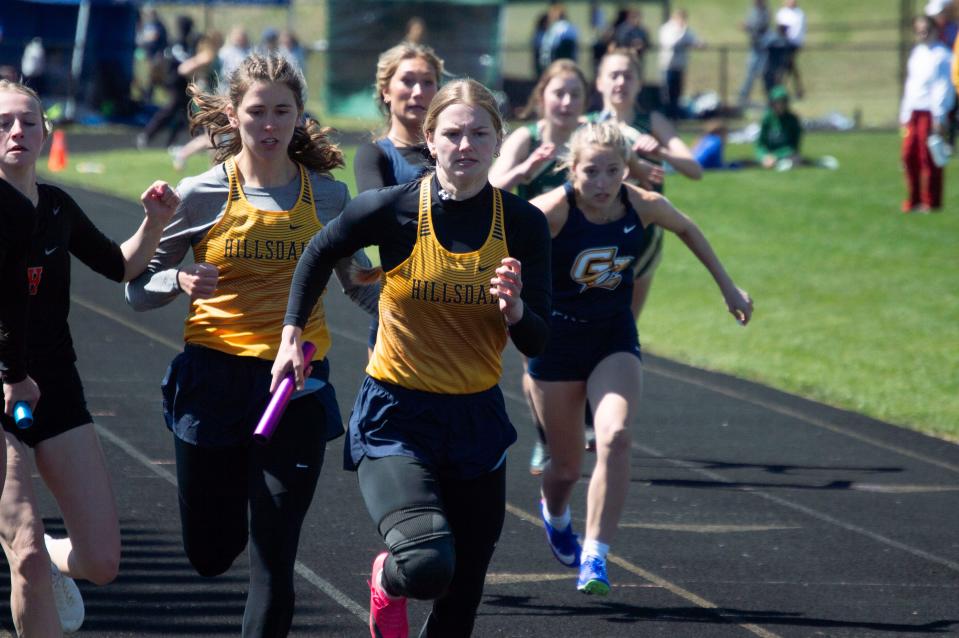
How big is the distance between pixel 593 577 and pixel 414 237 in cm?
178

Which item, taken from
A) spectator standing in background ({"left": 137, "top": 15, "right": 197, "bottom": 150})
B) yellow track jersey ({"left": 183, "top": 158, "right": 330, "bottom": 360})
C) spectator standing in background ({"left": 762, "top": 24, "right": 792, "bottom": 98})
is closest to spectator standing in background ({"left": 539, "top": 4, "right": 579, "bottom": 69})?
spectator standing in background ({"left": 762, "top": 24, "right": 792, "bottom": 98})

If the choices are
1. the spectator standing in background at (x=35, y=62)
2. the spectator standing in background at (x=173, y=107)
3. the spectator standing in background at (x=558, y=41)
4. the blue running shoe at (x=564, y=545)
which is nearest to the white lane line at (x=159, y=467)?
the blue running shoe at (x=564, y=545)

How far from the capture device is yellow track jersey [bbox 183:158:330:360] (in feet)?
15.8

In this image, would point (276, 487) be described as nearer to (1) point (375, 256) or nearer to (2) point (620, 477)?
(2) point (620, 477)

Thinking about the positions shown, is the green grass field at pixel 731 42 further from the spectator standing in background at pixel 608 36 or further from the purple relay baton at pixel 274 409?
the purple relay baton at pixel 274 409

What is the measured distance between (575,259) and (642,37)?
2189 cm

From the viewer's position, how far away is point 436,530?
430 cm

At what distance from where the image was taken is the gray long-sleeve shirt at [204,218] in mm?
4875

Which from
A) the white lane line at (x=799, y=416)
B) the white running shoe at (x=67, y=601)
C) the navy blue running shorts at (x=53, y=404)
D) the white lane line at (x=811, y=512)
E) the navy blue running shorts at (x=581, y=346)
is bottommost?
the white lane line at (x=799, y=416)

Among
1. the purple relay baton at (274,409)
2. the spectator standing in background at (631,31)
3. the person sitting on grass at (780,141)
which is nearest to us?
the purple relay baton at (274,409)

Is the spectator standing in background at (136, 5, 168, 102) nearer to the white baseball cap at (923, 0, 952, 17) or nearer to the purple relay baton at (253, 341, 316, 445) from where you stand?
the white baseball cap at (923, 0, 952, 17)

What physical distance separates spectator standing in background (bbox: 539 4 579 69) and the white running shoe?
2293 cm

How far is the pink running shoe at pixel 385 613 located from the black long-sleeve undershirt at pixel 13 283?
1.21m

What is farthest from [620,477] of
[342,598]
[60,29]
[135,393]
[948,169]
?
[60,29]
